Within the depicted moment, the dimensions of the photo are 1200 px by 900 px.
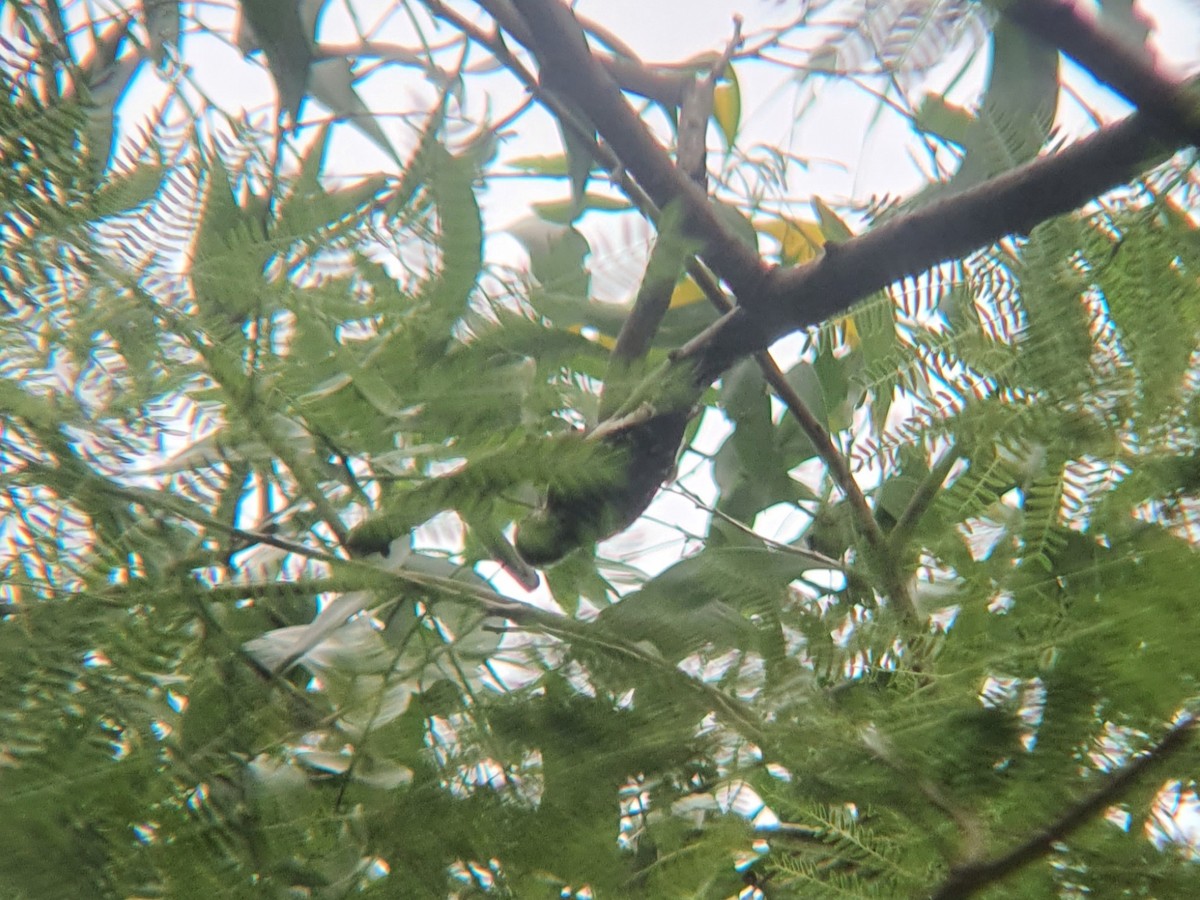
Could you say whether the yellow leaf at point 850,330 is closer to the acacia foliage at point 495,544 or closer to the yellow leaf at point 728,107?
the acacia foliage at point 495,544

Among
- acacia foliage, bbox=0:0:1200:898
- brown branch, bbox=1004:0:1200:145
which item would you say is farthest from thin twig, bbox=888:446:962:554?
brown branch, bbox=1004:0:1200:145

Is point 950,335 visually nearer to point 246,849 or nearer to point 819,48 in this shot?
point 819,48

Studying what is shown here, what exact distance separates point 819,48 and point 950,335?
9cm

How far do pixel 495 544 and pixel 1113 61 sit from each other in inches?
9.5

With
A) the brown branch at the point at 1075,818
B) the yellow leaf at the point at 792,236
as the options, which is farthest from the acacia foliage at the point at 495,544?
the yellow leaf at the point at 792,236

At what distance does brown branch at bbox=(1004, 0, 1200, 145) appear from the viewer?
24 centimetres

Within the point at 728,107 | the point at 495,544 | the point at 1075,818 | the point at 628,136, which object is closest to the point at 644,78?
the point at 728,107

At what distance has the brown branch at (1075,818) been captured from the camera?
205mm

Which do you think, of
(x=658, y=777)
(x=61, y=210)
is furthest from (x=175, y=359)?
(x=658, y=777)

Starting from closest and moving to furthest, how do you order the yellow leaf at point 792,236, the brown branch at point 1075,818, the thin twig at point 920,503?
the brown branch at point 1075,818 → the thin twig at point 920,503 → the yellow leaf at point 792,236

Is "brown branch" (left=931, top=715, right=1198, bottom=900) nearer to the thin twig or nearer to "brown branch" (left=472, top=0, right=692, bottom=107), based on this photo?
the thin twig

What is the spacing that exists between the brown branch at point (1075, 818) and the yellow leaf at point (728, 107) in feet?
1.30

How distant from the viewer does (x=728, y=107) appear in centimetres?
55

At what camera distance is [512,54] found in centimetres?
44
